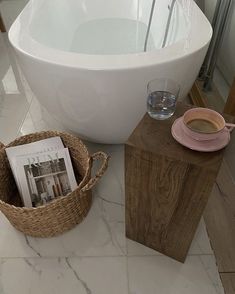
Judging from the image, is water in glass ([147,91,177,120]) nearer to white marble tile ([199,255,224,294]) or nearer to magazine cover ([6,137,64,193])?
magazine cover ([6,137,64,193])

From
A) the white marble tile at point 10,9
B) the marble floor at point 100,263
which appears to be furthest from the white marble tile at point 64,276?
the white marble tile at point 10,9

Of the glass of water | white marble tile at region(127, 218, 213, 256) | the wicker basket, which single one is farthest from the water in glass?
white marble tile at region(127, 218, 213, 256)

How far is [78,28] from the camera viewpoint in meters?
2.05

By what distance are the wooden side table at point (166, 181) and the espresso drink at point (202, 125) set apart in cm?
6

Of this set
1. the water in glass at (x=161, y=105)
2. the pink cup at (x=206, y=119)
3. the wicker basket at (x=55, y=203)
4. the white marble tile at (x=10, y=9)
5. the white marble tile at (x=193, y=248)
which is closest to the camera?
the pink cup at (x=206, y=119)

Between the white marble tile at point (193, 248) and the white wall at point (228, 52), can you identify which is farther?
the white wall at point (228, 52)

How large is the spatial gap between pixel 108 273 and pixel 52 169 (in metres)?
0.46

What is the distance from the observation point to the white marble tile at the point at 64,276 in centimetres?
99

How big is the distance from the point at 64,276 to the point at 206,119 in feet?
2.51

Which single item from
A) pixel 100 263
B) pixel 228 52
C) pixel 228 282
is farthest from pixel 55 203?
pixel 228 52

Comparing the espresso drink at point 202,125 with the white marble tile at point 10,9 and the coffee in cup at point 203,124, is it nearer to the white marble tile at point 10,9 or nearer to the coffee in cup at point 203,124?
the coffee in cup at point 203,124

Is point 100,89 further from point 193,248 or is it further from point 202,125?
point 193,248

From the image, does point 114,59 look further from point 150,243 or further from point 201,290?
A: point 201,290

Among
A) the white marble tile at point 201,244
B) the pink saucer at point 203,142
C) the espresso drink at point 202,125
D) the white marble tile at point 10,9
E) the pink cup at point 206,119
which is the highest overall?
the pink cup at point 206,119
